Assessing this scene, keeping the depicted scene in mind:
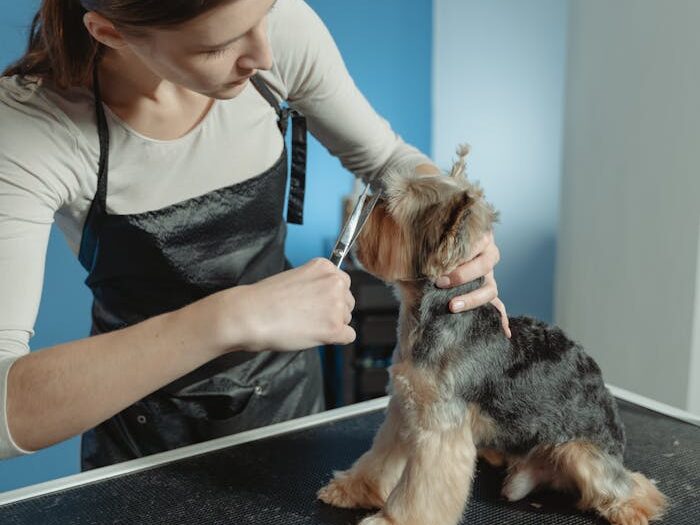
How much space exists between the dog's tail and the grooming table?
0.03m

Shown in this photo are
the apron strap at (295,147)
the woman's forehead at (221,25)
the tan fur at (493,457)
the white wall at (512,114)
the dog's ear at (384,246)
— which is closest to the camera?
the woman's forehead at (221,25)

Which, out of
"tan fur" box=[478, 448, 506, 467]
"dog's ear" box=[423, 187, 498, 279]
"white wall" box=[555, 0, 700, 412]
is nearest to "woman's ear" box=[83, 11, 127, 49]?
"dog's ear" box=[423, 187, 498, 279]

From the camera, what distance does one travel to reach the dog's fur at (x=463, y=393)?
104 centimetres

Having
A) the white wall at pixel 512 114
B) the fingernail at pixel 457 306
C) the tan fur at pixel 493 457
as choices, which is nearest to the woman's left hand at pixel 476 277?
the fingernail at pixel 457 306

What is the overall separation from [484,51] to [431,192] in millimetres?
2261

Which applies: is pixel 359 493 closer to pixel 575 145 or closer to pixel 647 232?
pixel 647 232

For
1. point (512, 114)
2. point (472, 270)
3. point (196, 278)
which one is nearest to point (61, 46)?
point (196, 278)

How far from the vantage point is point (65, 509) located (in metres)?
1.11

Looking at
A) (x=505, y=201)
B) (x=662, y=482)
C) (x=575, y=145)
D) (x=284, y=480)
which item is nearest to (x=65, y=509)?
(x=284, y=480)

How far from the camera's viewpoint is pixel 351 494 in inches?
44.4

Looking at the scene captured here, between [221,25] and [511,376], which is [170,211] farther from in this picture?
[511,376]

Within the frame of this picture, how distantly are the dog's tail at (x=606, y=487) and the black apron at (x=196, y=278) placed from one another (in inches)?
23.6

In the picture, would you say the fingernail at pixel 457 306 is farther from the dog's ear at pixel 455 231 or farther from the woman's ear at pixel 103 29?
the woman's ear at pixel 103 29

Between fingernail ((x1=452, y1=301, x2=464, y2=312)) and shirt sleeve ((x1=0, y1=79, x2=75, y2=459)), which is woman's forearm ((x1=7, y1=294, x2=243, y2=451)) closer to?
shirt sleeve ((x1=0, y1=79, x2=75, y2=459))
